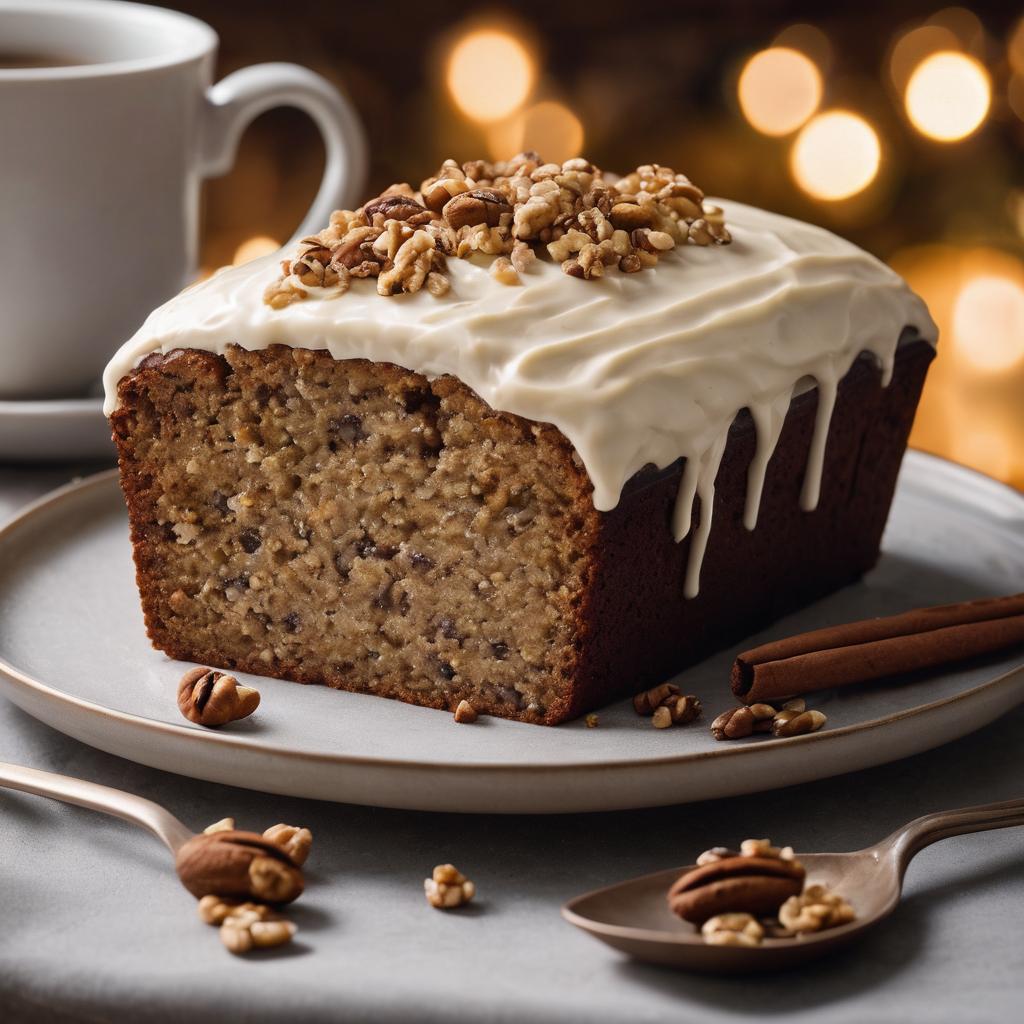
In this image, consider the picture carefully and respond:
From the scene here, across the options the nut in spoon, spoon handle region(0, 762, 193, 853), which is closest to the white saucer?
spoon handle region(0, 762, 193, 853)

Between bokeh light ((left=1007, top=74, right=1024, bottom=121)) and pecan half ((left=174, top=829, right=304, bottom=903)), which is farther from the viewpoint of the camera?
bokeh light ((left=1007, top=74, right=1024, bottom=121))

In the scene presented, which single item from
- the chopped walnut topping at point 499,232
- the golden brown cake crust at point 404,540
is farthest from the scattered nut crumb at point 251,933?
the chopped walnut topping at point 499,232

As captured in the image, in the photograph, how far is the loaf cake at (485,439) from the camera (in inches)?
66.3

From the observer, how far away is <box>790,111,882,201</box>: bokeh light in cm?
353

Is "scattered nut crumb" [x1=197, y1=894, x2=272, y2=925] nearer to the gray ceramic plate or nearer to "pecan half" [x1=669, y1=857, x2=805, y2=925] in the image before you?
the gray ceramic plate

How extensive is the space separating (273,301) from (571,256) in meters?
0.35

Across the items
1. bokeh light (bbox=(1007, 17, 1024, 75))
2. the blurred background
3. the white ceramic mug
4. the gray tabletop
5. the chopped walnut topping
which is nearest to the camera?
the gray tabletop

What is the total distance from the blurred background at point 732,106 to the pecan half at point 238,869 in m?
2.48

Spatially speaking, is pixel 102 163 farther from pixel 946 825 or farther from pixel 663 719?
pixel 946 825

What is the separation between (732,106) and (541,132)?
505 millimetres

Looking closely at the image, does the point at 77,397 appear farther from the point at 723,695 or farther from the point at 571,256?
the point at 723,695

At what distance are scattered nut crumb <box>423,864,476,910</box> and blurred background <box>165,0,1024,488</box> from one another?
243 centimetres

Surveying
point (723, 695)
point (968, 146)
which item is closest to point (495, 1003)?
point (723, 695)

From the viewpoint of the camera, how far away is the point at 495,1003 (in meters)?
1.27
